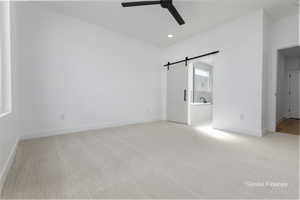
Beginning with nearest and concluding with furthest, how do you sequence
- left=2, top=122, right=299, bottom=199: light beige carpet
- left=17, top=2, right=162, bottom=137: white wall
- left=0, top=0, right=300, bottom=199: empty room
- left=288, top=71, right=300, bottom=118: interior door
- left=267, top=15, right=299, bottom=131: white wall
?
left=2, top=122, right=299, bottom=199: light beige carpet
left=0, top=0, right=300, bottom=199: empty room
left=17, top=2, right=162, bottom=137: white wall
left=267, top=15, right=299, bottom=131: white wall
left=288, top=71, right=300, bottom=118: interior door

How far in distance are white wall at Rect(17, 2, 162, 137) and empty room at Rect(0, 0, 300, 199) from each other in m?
0.02

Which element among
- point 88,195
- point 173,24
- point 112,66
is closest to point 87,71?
point 112,66

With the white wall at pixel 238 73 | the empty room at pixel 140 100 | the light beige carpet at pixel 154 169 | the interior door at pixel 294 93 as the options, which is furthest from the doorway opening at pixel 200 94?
the interior door at pixel 294 93

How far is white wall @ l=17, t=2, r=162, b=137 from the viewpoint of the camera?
269 cm

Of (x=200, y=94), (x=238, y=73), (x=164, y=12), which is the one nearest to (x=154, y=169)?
(x=238, y=73)

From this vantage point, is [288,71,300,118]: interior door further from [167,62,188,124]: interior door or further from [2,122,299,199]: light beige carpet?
[167,62,188,124]: interior door

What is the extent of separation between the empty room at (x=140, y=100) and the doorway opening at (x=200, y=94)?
0.32 ft

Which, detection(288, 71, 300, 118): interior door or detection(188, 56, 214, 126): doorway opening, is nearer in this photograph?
detection(188, 56, 214, 126): doorway opening

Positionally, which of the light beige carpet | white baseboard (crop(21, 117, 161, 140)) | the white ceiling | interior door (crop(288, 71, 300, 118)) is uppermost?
the white ceiling

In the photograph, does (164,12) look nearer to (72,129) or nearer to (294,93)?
(72,129)

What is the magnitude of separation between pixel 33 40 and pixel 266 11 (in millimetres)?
4977

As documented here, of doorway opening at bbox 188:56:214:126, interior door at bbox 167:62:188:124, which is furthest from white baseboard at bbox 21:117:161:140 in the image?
doorway opening at bbox 188:56:214:126

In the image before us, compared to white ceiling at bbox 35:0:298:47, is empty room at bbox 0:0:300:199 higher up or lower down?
lower down

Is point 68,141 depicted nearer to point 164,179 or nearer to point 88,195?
point 88,195
